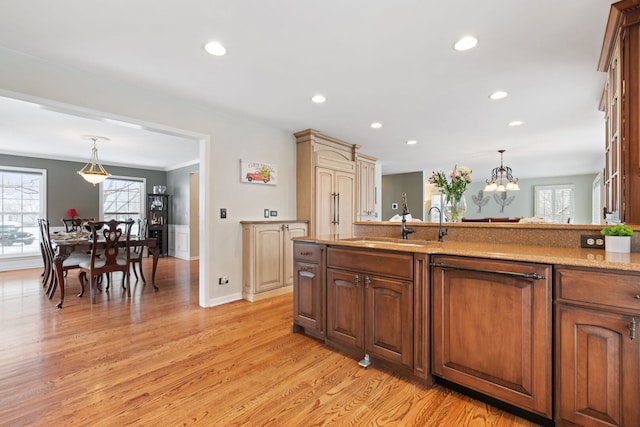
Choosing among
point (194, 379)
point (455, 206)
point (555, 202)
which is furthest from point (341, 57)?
point (555, 202)

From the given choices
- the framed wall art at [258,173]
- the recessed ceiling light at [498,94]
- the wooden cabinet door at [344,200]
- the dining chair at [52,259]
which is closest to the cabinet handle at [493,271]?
the recessed ceiling light at [498,94]

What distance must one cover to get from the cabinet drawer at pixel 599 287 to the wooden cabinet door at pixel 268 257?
119 inches

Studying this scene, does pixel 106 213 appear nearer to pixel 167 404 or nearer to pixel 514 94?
pixel 167 404

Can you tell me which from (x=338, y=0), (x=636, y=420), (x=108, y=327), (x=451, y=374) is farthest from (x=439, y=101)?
(x=108, y=327)

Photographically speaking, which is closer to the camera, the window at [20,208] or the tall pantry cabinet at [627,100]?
the tall pantry cabinet at [627,100]

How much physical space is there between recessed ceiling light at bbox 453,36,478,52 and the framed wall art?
2611 mm

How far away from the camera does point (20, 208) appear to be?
598cm

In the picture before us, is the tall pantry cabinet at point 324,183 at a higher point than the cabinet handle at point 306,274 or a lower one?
higher

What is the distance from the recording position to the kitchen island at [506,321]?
131 cm

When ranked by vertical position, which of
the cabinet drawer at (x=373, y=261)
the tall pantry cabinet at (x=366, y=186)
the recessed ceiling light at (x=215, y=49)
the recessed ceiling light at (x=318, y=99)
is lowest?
the cabinet drawer at (x=373, y=261)

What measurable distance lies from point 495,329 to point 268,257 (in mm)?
2794

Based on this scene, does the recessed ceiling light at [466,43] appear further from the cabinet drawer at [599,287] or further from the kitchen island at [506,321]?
the cabinet drawer at [599,287]

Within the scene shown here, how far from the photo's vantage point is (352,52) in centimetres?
233

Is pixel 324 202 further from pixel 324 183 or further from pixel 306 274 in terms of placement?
pixel 306 274
